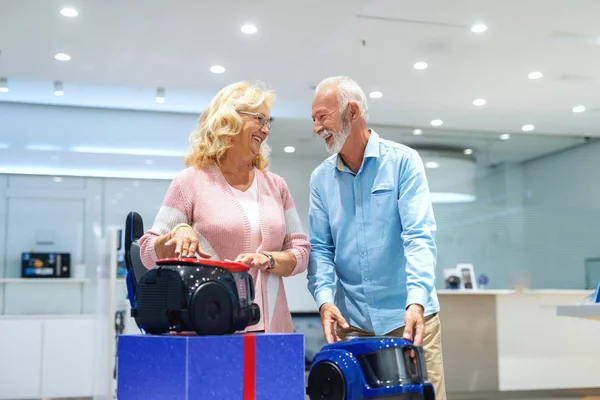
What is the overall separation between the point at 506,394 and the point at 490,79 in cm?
317

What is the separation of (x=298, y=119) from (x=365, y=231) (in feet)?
20.8

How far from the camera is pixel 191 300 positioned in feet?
4.46

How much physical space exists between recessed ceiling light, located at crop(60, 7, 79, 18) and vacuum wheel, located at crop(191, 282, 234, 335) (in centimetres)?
413

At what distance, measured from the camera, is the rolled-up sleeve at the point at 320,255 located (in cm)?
200

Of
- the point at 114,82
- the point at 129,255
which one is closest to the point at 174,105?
the point at 114,82

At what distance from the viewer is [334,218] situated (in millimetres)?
2092

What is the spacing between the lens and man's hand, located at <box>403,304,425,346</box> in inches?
69.1

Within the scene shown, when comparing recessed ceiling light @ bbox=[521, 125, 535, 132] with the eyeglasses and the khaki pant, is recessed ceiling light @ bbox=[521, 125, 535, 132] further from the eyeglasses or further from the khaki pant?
the eyeglasses

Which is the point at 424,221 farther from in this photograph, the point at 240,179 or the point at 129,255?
the point at 129,255

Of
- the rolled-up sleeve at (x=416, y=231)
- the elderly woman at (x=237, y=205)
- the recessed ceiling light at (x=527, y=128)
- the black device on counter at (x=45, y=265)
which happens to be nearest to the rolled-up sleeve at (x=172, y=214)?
the elderly woman at (x=237, y=205)

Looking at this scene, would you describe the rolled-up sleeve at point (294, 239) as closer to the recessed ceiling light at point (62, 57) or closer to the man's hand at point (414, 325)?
the man's hand at point (414, 325)

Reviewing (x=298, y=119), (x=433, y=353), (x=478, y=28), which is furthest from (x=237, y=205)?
(x=298, y=119)

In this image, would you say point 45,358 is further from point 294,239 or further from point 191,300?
point 191,300

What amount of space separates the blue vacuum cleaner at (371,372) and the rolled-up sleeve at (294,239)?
34 cm
